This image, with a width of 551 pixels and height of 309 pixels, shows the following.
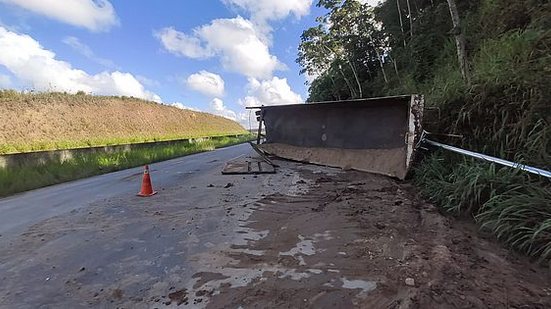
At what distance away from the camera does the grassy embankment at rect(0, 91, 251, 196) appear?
12992mm

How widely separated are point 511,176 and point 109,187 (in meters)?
8.58

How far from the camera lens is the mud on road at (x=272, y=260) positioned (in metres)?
2.76

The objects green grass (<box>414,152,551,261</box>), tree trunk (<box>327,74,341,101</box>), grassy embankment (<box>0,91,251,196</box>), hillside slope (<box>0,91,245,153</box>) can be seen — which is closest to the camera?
green grass (<box>414,152,551,261</box>)

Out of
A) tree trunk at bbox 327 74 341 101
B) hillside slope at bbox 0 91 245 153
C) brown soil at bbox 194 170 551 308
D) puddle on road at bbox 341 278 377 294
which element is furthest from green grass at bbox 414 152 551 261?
tree trunk at bbox 327 74 341 101

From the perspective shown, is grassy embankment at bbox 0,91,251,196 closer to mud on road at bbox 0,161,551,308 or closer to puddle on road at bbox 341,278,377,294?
mud on road at bbox 0,161,551,308

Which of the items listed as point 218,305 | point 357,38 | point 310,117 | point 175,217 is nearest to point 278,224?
point 175,217

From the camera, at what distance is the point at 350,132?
9.16 meters

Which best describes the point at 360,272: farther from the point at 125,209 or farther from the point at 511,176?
the point at 125,209

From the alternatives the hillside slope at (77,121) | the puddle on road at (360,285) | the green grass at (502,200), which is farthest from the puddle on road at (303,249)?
the hillside slope at (77,121)

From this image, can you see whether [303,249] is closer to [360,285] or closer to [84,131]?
[360,285]

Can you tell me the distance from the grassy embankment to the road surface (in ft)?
23.0

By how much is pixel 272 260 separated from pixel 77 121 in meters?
44.1

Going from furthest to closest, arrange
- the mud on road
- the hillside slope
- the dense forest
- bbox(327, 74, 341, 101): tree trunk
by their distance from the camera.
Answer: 1. bbox(327, 74, 341, 101): tree trunk
2. the hillside slope
3. the dense forest
4. the mud on road

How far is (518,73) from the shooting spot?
203 inches
